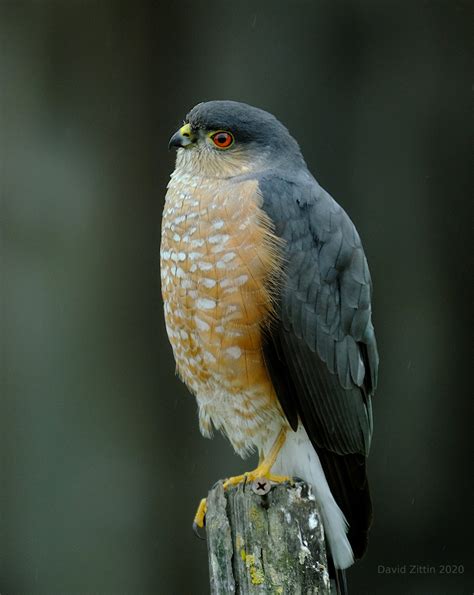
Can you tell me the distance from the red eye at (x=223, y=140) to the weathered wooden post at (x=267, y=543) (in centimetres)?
151

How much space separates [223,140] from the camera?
4000 mm

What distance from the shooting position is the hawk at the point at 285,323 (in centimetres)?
358

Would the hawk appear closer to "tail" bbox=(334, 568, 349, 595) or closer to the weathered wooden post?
"tail" bbox=(334, 568, 349, 595)

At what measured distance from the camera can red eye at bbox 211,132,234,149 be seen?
4.00 m

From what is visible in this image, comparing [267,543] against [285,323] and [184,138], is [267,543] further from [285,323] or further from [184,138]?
[184,138]

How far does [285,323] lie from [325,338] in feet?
0.60

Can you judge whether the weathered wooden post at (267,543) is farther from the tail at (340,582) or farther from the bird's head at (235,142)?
the bird's head at (235,142)

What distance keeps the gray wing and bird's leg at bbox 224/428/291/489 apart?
18 cm

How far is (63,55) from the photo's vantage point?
6695 millimetres

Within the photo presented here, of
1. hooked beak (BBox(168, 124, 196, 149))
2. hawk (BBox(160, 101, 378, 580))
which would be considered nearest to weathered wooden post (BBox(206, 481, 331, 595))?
hawk (BBox(160, 101, 378, 580))

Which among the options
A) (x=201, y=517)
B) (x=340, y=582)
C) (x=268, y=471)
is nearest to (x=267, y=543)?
(x=340, y=582)

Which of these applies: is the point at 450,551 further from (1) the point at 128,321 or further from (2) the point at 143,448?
(1) the point at 128,321

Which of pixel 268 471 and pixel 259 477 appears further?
pixel 268 471

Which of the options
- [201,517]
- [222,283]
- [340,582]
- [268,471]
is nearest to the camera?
[340,582]
